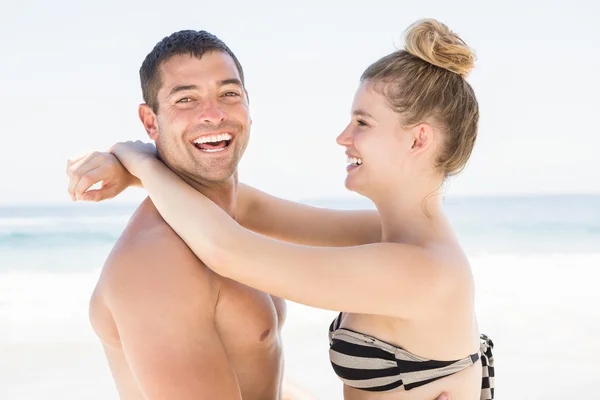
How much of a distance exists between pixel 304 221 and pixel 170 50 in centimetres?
103

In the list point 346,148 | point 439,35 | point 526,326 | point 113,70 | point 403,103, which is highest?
point 113,70

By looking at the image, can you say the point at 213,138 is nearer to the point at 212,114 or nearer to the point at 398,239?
the point at 212,114

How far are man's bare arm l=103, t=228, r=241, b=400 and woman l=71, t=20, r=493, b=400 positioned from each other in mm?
89

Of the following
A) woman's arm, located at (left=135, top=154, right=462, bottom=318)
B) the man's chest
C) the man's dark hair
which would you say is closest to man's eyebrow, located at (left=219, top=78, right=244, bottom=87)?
the man's dark hair

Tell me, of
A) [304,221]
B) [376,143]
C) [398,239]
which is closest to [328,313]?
[304,221]

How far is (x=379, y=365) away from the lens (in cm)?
240

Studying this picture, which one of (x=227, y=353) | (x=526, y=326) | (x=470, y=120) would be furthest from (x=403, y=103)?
(x=526, y=326)

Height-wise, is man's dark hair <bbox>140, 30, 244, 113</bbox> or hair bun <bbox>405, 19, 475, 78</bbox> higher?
hair bun <bbox>405, 19, 475, 78</bbox>

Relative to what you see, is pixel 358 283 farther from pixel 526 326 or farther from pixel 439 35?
pixel 526 326

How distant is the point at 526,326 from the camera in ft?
26.9

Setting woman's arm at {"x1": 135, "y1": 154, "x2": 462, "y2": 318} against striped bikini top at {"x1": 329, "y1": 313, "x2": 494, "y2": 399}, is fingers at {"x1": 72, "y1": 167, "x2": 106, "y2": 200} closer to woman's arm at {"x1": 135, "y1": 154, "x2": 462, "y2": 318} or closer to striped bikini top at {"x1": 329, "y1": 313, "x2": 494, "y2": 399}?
woman's arm at {"x1": 135, "y1": 154, "x2": 462, "y2": 318}

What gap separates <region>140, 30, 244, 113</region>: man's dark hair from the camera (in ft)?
8.04

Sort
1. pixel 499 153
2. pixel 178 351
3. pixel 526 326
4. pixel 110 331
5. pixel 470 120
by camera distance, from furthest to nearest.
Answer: pixel 499 153, pixel 526 326, pixel 470 120, pixel 110 331, pixel 178 351

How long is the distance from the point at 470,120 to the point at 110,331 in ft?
4.40
